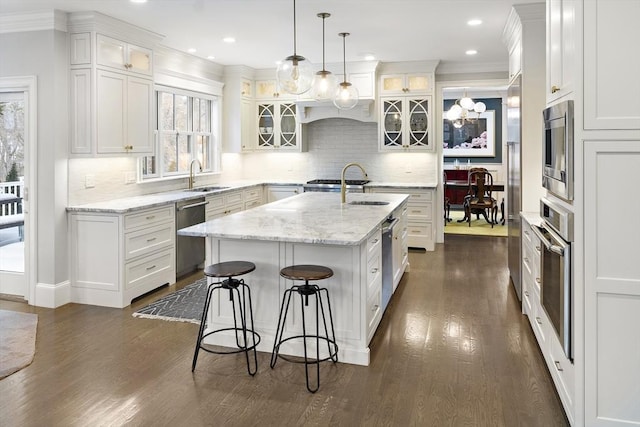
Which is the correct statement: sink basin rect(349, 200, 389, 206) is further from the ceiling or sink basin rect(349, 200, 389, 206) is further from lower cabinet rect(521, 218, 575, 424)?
the ceiling

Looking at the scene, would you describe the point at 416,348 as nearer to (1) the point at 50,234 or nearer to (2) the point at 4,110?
(1) the point at 50,234

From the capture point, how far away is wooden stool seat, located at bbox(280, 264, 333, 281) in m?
2.94

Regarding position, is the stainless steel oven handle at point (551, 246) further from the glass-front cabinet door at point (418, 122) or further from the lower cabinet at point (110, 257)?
the glass-front cabinet door at point (418, 122)

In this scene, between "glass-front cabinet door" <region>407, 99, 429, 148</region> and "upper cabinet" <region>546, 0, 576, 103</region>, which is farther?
"glass-front cabinet door" <region>407, 99, 429, 148</region>

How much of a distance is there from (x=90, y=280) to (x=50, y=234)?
1.75 ft

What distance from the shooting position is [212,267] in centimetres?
316

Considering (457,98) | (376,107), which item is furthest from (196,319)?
(457,98)

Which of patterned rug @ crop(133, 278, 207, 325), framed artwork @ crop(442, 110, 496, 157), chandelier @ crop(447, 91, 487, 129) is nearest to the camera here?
patterned rug @ crop(133, 278, 207, 325)

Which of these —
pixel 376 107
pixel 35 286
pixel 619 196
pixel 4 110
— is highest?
pixel 376 107

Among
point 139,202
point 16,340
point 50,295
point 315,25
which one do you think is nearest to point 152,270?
point 139,202

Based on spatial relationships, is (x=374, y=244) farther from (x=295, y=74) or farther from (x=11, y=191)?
(x=11, y=191)

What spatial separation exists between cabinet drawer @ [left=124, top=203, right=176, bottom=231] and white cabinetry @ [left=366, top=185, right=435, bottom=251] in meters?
3.09

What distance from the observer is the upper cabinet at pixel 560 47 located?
2.40m

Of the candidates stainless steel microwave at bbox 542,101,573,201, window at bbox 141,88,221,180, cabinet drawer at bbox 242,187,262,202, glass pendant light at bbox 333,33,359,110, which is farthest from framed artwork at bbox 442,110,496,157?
stainless steel microwave at bbox 542,101,573,201
